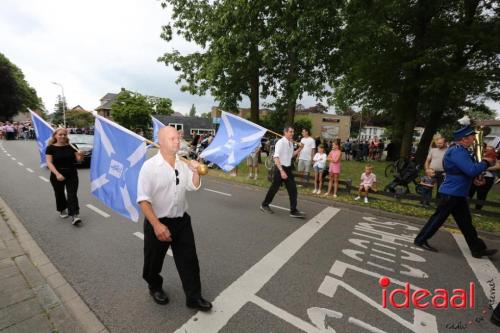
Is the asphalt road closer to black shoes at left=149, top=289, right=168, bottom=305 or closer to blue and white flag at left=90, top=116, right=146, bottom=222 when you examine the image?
black shoes at left=149, top=289, right=168, bottom=305

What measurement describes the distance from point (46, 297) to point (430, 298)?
429 cm

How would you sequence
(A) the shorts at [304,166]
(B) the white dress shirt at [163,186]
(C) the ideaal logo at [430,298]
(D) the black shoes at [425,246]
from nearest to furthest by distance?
(B) the white dress shirt at [163,186] → (C) the ideaal logo at [430,298] → (D) the black shoes at [425,246] → (A) the shorts at [304,166]

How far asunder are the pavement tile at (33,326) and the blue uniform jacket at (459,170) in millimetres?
5222

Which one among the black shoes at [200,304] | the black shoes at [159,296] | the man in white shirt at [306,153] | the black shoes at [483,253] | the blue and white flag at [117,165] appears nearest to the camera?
the black shoes at [200,304]

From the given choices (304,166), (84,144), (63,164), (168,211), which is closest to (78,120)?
(84,144)

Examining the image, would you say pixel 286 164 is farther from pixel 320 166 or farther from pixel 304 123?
pixel 304 123

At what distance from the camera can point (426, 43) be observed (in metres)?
12.5

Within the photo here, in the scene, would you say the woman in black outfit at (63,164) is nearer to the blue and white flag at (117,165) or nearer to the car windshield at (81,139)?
the blue and white flag at (117,165)

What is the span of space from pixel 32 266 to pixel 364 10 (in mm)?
13163

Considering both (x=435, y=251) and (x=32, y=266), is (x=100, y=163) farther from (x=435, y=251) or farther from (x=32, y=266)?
(x=435, y=251)

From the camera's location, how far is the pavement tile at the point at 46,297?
2.66 m

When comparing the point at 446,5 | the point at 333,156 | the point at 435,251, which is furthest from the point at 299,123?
the point at 435,251

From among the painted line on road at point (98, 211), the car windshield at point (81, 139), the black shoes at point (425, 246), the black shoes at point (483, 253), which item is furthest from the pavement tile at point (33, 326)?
the car windshield at point (81, 139)

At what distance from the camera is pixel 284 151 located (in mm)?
5766
